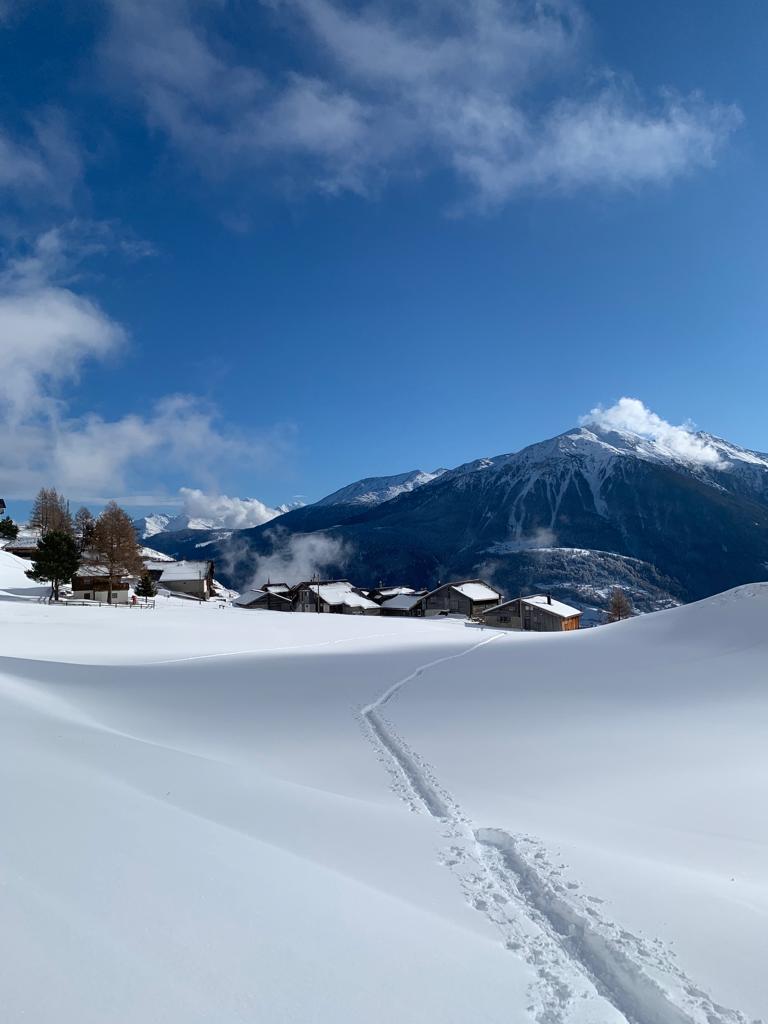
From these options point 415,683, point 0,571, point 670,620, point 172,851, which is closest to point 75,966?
point 172,851

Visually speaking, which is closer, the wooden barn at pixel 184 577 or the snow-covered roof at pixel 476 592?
the wooden barn at pixel 184 577

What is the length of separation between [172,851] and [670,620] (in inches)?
1305

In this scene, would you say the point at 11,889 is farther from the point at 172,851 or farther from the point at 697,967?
the point at 697,967

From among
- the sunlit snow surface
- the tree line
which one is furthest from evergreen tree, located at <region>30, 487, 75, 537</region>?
the sunlit snow surface

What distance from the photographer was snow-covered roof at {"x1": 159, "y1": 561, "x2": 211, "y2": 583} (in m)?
93.4

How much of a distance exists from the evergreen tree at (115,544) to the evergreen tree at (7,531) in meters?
26.5

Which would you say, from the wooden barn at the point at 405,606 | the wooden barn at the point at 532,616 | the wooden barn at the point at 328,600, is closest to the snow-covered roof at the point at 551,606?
the wooden barn at the point at 532,616

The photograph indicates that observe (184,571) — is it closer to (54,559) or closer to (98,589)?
(98,589)

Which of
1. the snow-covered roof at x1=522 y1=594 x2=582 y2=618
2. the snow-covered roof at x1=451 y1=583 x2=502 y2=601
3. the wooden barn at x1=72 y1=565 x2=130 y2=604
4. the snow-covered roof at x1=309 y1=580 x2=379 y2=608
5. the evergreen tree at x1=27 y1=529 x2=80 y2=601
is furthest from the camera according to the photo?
the snow-covered roof at x1=451 y1=583 x2=502 y2=601

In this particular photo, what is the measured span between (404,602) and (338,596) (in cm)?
1188

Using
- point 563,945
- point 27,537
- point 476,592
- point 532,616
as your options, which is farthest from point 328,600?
point 563,945

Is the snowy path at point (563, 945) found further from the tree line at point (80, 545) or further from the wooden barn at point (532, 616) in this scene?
the wooden barn at point (532, 616)

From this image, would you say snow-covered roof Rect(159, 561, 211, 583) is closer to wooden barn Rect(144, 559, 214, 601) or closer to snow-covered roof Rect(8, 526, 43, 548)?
wooden barn Rect(144, 559, 214, 601)

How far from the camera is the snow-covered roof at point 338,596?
91625 mm
